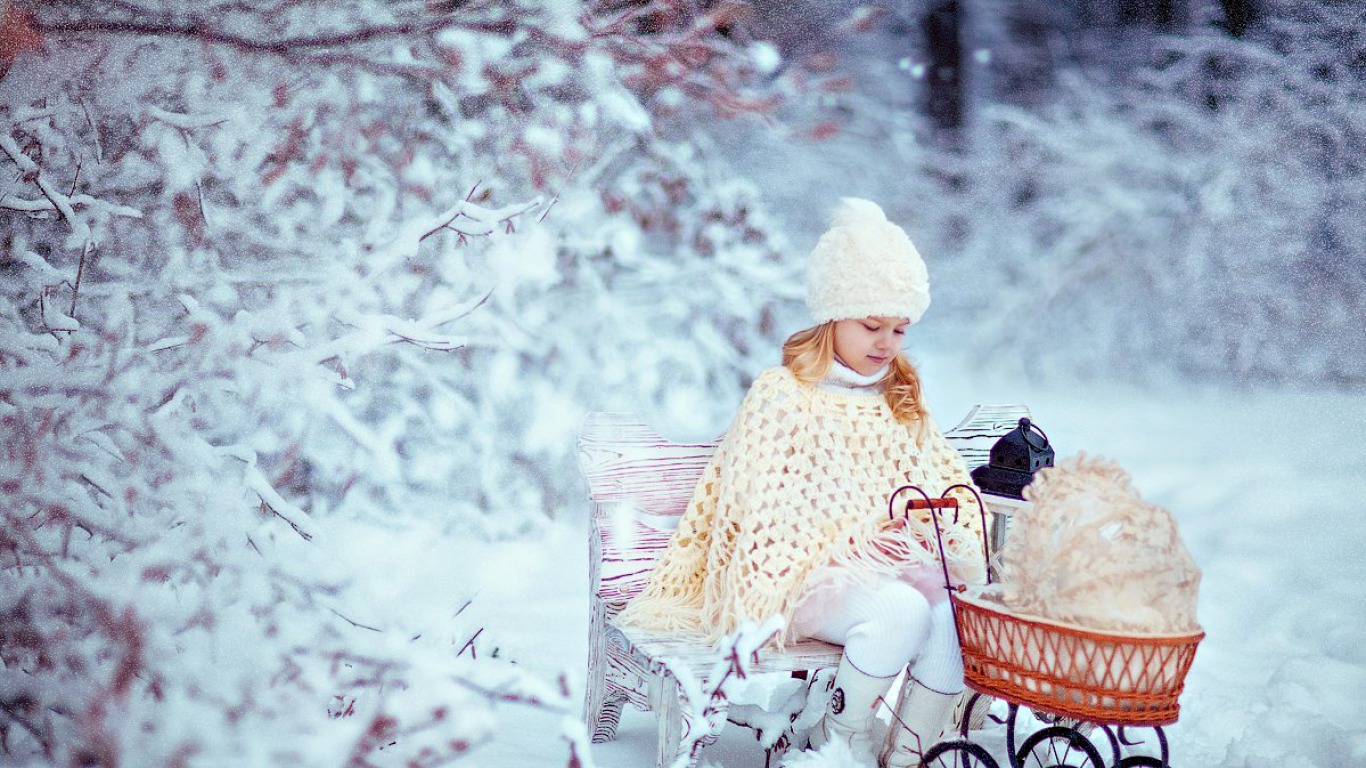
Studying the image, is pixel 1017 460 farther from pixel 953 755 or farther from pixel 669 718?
pixel 669 718

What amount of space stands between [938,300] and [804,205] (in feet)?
1.67

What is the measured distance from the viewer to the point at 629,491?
7.43ft

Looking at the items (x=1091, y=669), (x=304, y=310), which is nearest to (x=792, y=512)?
(x=1091, y=669)

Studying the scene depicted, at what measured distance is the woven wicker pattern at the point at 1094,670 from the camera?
146cm

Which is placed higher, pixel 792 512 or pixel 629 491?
pixel 792 512

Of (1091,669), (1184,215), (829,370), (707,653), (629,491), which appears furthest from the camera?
(1184,215)

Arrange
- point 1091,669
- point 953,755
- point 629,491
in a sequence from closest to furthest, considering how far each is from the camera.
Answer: point 1091,669, point 953,755, point 629,491

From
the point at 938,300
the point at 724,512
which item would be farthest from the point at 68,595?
the point at 938,300

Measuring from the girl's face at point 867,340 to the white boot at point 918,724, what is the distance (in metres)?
0.60

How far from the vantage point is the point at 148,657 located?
73.9 inches

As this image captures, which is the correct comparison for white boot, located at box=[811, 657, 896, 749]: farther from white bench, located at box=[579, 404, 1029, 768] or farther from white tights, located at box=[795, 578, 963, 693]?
white bench, located at box=[579, 404, 1029, 768]

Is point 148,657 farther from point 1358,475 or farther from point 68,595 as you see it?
point 1358,475

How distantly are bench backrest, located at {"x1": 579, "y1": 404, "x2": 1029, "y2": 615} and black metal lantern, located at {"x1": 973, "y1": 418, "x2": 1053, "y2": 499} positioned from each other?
0.56 m

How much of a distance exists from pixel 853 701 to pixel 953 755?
17cm
